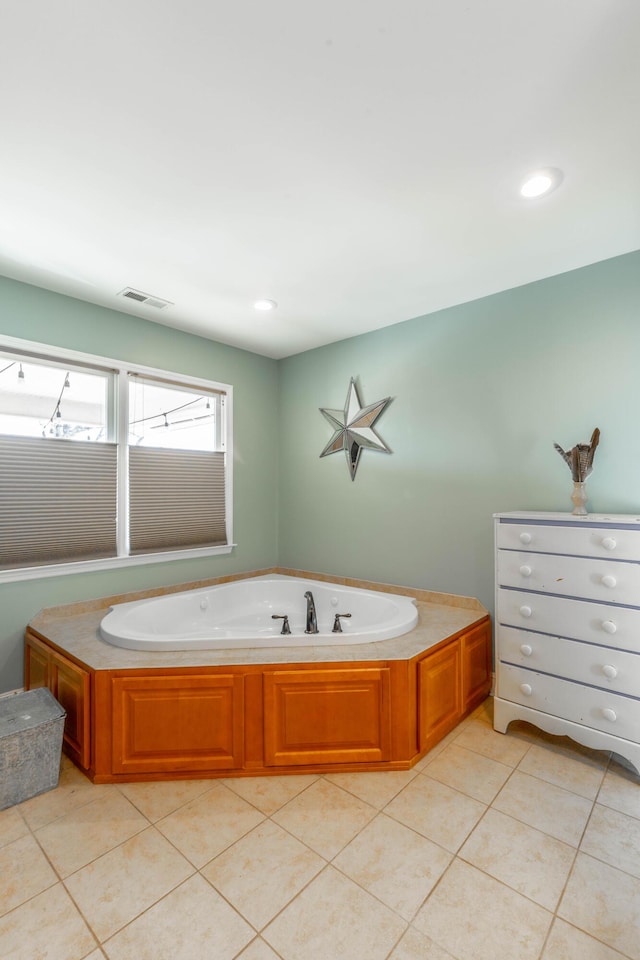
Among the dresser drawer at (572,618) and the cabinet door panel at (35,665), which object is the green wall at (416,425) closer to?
the cabinet door panel at (35,665)

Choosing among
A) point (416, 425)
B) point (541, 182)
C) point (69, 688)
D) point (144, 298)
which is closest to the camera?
point (541, 182)

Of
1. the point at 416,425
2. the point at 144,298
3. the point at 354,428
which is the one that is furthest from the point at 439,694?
the point at 144,298

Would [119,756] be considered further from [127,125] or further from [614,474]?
[614,474]

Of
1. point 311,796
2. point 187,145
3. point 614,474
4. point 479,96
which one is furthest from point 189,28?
point 311,796

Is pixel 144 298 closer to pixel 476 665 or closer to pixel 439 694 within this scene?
pixel 439 694

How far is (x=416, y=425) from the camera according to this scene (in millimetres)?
3332

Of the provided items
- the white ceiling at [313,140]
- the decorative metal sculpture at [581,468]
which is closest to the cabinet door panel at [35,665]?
the white ceiling at [313,140]

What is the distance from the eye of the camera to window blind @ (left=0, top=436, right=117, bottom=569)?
2.65 metres

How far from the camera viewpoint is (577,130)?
1.61 m

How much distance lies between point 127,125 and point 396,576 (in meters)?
2.96

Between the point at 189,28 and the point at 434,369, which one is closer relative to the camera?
the point at 189,28

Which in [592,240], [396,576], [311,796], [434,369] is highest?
[592,240]

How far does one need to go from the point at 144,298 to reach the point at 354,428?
175cm

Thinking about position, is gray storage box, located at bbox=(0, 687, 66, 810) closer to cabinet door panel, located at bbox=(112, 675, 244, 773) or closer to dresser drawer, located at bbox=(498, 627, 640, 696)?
cabinet door panel, located at bbox=(112, 675, 244, 773)
